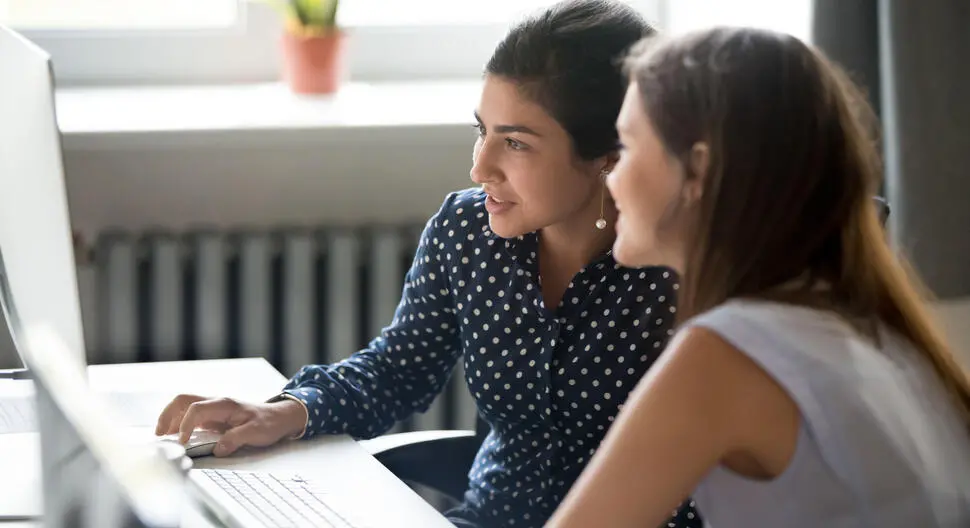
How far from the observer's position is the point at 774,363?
928 mm

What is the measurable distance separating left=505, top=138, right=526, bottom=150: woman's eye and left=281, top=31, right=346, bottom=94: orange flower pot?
3.52 ft

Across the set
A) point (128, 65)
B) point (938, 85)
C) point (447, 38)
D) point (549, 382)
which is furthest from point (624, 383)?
point (128, 65)

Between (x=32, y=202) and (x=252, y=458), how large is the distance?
37 cm

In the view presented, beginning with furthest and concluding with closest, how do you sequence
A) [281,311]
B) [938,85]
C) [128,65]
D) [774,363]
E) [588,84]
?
[128,65] < [281,311] < [938,85] < [588,84] < [774,363]

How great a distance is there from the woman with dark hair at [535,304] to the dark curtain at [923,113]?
23.2 inches

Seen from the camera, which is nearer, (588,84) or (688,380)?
(688,380)

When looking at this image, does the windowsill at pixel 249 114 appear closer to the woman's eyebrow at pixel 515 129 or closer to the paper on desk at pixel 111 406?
the paper on desk at pixel 111 406

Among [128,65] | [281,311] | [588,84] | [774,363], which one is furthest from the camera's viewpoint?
[128,65]

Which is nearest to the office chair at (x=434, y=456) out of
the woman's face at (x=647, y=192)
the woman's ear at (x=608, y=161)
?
the woman's ear at (x=608, y=161)

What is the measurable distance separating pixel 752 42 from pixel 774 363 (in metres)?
0.26

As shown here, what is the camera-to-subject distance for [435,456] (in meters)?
1.55

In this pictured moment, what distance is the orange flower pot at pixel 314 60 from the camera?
242 centimetres

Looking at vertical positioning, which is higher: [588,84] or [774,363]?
[588,84]

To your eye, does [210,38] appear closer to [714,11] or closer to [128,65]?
[128,65]
